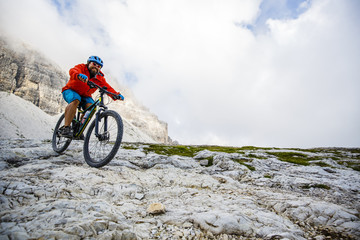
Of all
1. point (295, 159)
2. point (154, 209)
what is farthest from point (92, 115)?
point (295, 159)

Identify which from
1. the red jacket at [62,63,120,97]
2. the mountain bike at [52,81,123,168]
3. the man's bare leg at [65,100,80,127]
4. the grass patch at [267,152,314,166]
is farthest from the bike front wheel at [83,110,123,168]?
the grass patch at [267,152,314,166]

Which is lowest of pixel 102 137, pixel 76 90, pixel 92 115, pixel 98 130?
pixel 102 137

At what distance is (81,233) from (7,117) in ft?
254

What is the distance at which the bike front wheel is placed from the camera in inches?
293

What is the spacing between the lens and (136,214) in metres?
4.19

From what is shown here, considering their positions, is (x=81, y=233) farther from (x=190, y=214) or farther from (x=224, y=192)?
(x=224, y=192)

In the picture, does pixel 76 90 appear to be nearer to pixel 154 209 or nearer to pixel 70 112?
A: pixel 70 112

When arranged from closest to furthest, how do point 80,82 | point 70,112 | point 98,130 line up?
1. point 98,130
2. point 70,112
3. point 80,82

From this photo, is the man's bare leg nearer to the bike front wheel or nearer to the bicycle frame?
the bicycle frame

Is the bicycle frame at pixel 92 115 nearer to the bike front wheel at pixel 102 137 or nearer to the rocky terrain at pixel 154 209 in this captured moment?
the bike front wheel at pixel 102 137

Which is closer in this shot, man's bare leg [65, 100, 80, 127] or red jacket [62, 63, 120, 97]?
red jacket [62, 63, 120, 97]

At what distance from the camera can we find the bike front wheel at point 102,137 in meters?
7.45

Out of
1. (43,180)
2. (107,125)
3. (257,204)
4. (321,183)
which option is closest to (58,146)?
(107,125)

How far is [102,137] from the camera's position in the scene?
7.71 meters
